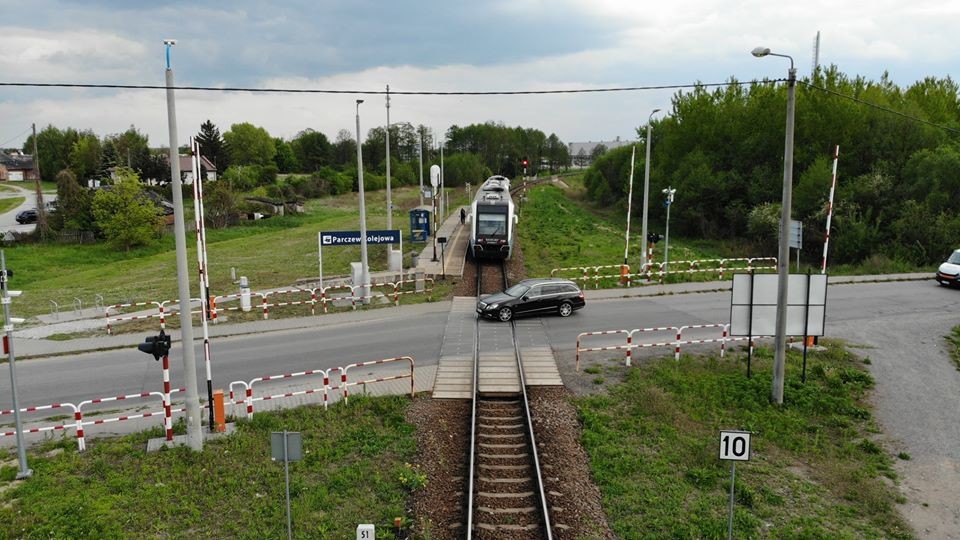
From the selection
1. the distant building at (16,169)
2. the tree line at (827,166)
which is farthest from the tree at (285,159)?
the tree line at (827,166)

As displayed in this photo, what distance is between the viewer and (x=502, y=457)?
11.8 meters

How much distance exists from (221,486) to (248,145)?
12482 centimetres

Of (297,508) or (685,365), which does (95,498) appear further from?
(685,365)

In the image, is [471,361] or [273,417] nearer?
[273,417]

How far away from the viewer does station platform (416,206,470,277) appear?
30266mm

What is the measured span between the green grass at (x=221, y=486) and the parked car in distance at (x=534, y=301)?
8577mm

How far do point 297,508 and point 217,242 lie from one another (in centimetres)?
4511

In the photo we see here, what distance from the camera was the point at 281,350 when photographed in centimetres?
1853

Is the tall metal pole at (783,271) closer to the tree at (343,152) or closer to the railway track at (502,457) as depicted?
the railway track at (502,457)

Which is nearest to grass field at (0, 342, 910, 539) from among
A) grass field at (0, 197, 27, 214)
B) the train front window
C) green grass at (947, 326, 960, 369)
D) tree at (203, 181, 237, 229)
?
green grass at (947, 326, 960, 369)

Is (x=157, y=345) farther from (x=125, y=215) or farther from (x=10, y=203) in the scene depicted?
(x=10, y=203)

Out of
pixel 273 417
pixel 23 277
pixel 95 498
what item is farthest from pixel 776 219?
pixel 23 277

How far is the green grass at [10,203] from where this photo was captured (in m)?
74.4

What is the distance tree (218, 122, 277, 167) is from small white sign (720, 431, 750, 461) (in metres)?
118
